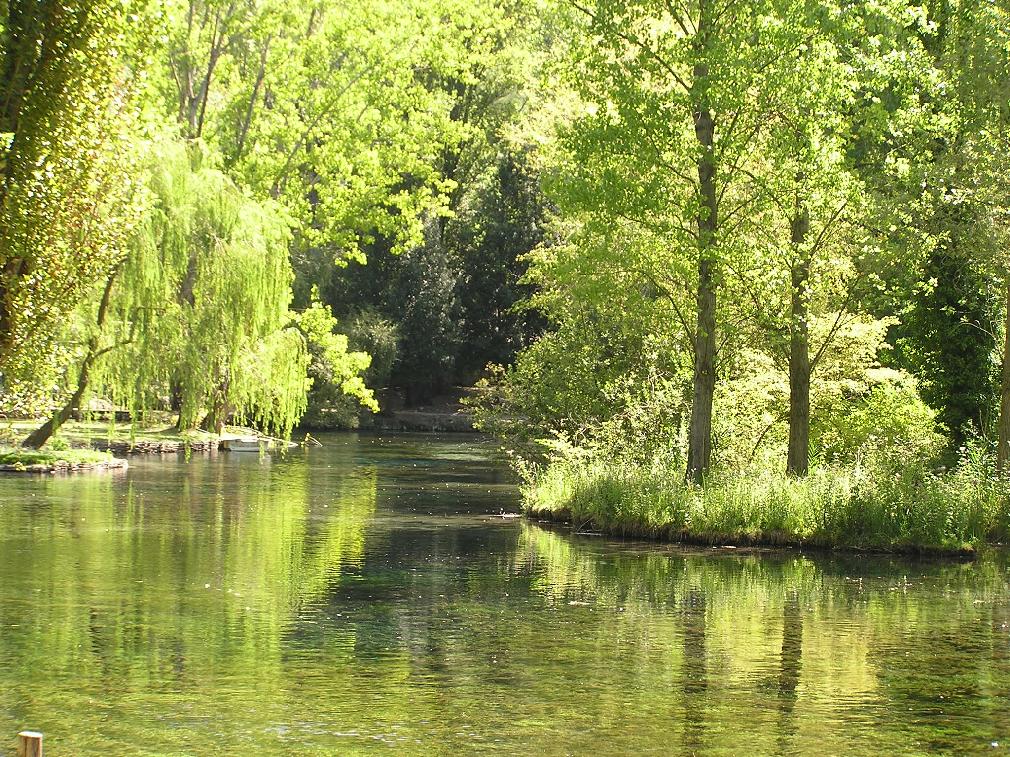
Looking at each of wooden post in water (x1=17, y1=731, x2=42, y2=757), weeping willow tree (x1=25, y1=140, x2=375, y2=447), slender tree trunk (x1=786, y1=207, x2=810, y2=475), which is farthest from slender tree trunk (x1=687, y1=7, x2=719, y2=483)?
wooden post in water (x1=17, y1=731, x2=42, y2=757)

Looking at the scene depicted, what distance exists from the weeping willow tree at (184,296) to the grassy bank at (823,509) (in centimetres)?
1166

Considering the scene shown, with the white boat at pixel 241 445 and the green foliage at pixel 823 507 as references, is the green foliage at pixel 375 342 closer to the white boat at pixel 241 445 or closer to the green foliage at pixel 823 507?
the white boat at pixel 241 445

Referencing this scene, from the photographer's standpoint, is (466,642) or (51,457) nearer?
(466,642)

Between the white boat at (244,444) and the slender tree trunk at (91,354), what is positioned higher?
the slender tree trunk at (91,354)

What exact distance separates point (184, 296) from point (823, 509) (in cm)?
1725

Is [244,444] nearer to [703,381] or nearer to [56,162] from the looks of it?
[703,381]

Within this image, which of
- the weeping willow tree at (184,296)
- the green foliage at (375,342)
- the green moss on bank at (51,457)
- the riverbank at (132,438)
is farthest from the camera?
the green foliage at (375,342)

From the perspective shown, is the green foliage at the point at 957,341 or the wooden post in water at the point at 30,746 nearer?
the wooden post in water at the point at 30,746

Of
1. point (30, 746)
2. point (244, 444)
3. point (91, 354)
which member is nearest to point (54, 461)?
point (91, 354)

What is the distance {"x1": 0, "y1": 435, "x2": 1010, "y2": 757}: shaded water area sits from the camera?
1096 cm

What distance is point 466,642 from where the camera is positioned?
1471 cm

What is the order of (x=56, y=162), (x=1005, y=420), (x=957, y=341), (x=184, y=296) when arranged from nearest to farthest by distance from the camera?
(x=56, y=162) → (x=1005, y=420) → (x=957, y=341) → (x=184, y=296)

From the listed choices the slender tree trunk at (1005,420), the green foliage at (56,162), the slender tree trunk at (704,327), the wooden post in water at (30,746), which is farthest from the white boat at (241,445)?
the wooden post in water at (30,746)

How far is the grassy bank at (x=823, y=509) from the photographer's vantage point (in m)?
23.0
